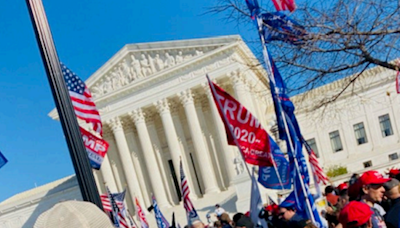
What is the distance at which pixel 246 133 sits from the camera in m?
7.83

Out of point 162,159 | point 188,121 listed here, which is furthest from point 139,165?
point 188,121

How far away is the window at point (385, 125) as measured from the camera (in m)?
40.2

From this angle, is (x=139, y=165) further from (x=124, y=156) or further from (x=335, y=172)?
(x=335, y=172)

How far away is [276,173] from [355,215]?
4.63 metres

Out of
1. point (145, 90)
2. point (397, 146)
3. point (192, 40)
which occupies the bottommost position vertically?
point (397, 146)

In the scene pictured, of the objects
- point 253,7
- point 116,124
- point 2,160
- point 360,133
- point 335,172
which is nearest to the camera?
point 253,7

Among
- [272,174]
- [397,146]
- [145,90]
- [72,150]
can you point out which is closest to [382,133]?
[397,146]

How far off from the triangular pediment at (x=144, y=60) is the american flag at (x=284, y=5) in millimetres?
29026

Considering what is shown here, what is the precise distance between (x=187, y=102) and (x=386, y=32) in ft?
104

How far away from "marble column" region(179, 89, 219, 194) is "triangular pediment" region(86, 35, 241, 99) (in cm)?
291

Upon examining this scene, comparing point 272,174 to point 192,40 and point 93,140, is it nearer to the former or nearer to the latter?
point 93,140

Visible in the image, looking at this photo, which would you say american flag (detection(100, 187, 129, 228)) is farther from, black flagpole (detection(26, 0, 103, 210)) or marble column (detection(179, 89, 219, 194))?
marble column (detection(179, 89, 219, 194))

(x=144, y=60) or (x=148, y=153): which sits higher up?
(x=144, y=60)

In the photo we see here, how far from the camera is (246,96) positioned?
36875 millimetres
